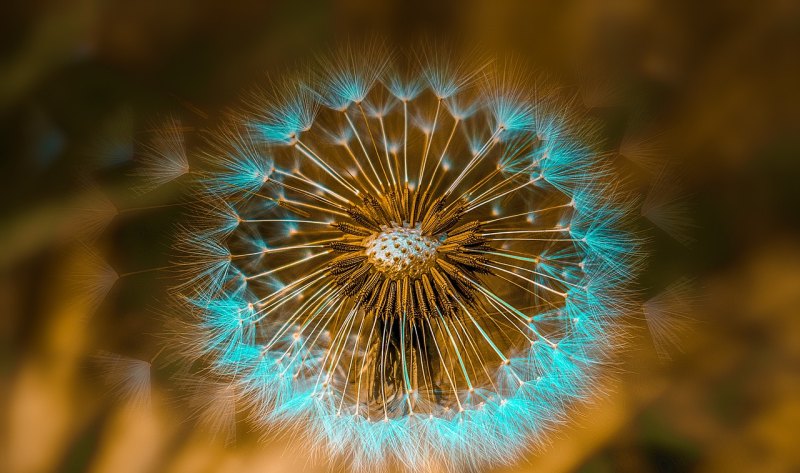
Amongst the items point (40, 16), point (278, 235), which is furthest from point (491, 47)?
point (40, 16)

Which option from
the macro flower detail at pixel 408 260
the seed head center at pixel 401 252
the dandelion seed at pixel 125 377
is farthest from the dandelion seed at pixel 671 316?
the dandelion seed at pixel 125 377

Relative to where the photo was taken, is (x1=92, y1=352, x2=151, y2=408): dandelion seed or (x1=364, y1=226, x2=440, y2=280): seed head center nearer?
(x1=364, y1=226, x2=440, y2=280): seed head center

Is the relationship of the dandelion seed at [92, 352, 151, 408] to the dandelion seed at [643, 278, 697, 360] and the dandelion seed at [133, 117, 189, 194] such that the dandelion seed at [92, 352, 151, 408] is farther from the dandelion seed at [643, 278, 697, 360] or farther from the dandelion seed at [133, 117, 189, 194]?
the dandelion seed at [643, 278, 697, 360]

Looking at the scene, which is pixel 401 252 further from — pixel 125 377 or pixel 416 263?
pixel 125 377

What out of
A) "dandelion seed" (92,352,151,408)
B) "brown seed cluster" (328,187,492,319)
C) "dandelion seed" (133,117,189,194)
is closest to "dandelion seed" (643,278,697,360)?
"brown seed cluster" (328,187,492,319)

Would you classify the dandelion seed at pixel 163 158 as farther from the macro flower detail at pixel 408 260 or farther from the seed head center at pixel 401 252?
the seed head center at pixel 401 252

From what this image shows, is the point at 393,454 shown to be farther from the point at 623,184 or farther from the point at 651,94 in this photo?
the point at 651,94

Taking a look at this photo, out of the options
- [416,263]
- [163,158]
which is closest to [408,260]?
[416,263]
